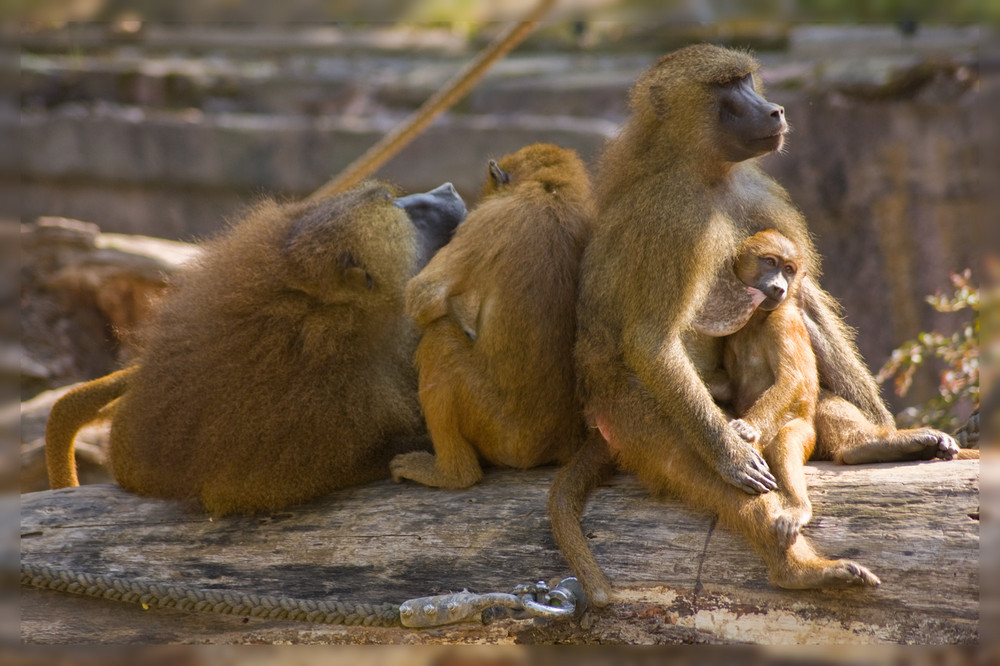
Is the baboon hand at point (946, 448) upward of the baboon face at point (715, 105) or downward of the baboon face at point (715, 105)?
downward

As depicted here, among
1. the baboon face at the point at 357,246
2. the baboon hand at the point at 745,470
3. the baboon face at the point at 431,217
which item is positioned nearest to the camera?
the baboon hand at the point at 745,470

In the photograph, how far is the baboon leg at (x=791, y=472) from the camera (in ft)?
8.73

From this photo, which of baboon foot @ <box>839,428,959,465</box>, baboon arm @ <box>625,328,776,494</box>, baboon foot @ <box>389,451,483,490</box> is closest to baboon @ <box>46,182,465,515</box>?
baboon foot @ <box>389,451,483,490</box>

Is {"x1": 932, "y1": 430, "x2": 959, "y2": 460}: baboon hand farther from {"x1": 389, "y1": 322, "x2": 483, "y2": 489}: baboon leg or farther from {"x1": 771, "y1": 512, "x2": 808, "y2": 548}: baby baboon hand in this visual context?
{"x1": 389, "y1": 322, "x2": 483, "y2": 489}: baboon leg

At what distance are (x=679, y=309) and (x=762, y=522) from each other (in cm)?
72

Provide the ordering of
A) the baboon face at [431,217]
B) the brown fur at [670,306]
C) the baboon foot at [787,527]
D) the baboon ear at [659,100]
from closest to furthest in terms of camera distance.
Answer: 1. the baboon foot at [787,527]
2. the brown fur at [670,306]
3. the baboon ear at [659,100]
4. the baboon face at [431,217]

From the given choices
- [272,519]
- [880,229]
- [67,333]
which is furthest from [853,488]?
[67,333]

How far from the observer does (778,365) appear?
10.1 feet

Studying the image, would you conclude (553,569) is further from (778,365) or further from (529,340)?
(778,365)

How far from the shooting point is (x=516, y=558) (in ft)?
9.80

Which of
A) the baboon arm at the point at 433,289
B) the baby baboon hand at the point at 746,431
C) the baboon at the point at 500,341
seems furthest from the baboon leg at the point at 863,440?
the baboon arm at the point at 433,289

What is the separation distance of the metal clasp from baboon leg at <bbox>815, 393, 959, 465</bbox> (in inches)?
41.0

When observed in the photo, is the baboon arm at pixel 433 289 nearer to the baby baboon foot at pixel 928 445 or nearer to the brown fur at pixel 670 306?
the brown fur at pixel 670 306

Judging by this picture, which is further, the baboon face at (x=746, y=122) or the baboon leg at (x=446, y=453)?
the baboon leg at (x=446, y=453)
